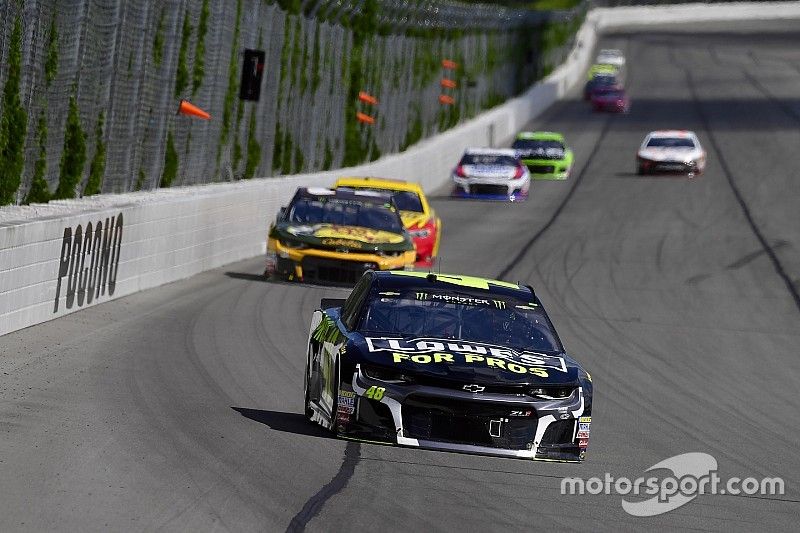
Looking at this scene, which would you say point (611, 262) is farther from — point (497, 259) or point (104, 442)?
point (104, 442)

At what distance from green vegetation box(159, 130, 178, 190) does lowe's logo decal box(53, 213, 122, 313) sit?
24.2 feet

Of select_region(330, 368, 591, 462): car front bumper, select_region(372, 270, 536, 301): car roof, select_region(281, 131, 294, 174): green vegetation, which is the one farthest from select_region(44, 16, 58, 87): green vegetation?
select_region(281, 131, 294, 174): green vegetation

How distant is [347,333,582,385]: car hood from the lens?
401 inches

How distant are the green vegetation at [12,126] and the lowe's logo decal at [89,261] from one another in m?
1.20

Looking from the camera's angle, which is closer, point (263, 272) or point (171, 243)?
point (171, 243)

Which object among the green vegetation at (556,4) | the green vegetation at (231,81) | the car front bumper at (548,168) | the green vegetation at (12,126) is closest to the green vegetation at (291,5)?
the green vegetation at (231,81)

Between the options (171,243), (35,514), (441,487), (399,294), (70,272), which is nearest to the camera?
(35,514)

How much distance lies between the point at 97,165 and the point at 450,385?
42.3 feet

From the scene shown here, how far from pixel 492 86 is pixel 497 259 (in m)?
45.3

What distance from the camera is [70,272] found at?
16.6m

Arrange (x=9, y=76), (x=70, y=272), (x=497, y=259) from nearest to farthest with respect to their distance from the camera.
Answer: (x=70, y=272), (x=9, y=76), (x=497, y=259)

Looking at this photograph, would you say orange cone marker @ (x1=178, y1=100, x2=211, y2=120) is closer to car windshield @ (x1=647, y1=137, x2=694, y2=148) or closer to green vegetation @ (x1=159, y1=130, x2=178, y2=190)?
green vegetation @ (x1=159, y1=130, x2=178, y2=190)

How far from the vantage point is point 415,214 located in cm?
2611

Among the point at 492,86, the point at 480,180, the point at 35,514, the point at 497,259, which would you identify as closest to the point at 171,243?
the point at 497,259
